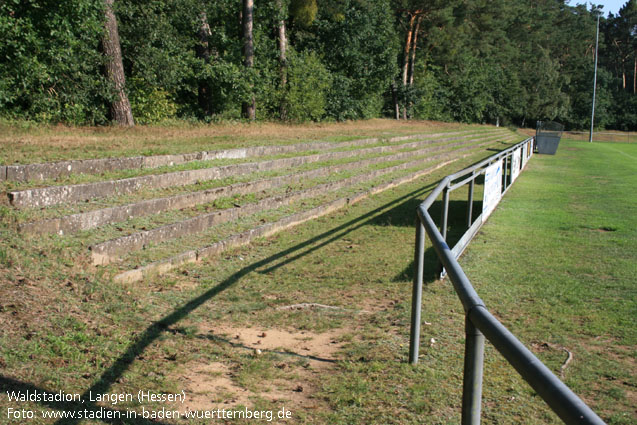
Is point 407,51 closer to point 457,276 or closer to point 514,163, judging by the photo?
Result: point 514,163

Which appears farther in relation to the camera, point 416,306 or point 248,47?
point 248,47

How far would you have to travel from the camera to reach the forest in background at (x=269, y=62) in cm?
1405

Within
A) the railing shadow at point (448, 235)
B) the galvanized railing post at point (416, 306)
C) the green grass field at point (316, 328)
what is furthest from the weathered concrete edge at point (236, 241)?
the galvanized railing post at point (416, 306)

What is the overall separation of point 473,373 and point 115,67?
51.3 feet

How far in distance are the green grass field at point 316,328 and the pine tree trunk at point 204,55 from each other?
55.7ft

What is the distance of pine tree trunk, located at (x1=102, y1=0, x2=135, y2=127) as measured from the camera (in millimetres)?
14633

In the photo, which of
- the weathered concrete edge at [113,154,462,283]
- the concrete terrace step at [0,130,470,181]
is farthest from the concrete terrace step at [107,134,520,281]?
the concrete terrace step at [0,130,470,181]

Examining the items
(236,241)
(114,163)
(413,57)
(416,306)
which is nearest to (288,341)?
(416,306)

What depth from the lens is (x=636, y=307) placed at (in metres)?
5.42

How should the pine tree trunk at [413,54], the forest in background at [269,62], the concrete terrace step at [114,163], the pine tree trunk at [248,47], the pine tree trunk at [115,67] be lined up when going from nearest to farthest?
the concrete terrace step at [114,163]
the forest in background at [269,62]
the pine tree trunk at [115,67]
the pine tree trunk at [248,47]
the pine tree trunk at [413,54]

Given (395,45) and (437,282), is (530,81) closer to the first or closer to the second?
(395,45)

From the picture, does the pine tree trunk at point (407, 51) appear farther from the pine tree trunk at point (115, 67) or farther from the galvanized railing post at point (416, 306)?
the galvanized railing post at point (416, 306)

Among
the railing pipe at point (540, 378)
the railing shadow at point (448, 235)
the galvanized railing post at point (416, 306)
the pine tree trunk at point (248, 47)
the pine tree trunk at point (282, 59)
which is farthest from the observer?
the pine tree trunk at point (282, 59)

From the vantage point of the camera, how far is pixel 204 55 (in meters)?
23.1
